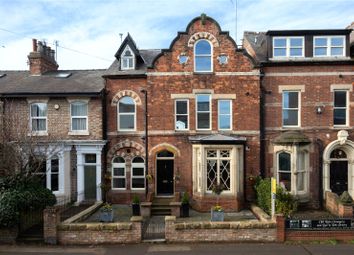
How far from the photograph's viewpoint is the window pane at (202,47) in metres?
19.0

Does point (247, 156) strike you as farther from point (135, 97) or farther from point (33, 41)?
point (33, 41)

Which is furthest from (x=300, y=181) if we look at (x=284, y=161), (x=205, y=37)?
(x=205, y=37)

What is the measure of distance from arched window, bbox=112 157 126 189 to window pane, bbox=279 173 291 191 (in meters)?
8.88

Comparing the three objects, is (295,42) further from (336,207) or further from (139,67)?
(336,207)

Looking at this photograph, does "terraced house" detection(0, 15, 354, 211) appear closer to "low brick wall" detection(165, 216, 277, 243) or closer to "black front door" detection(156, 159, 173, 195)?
"black front door" detection(156, 159, 173, 195)

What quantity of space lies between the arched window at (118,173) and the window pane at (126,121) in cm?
188

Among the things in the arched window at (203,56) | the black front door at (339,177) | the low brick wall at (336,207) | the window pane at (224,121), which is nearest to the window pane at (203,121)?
the window pane at (224,121)

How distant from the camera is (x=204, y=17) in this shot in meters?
18.8

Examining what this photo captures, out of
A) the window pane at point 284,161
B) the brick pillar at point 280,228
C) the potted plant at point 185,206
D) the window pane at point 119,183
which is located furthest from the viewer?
the window pane at point 119,183

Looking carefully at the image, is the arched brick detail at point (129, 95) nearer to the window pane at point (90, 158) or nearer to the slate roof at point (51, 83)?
the slate roof at point (51, 83)

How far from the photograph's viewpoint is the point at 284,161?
18.7 metres

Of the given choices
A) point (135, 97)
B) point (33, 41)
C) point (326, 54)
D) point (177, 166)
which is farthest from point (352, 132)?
point (33, 41)

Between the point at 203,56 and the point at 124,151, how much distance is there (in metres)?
7.05

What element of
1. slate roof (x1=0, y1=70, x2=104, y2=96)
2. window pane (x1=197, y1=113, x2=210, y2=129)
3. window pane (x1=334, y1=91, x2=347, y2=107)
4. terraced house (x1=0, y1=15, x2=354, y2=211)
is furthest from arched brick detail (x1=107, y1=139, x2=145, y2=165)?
window pane (x1=334, y1=91, x2=347, y2=107)
